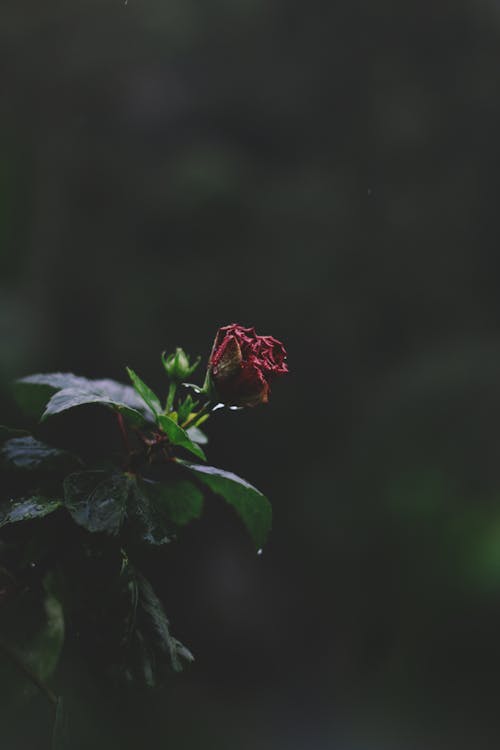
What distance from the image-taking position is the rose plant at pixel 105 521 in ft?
1.02

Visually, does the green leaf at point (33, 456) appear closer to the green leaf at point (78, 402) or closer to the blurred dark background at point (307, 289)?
the green leaf at point (78, 402)

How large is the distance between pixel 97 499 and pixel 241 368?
88 mm

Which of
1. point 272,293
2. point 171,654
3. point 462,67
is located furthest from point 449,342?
point 171,654

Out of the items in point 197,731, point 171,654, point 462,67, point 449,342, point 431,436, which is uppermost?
point 462,67

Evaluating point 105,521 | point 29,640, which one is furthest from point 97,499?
point 29,640

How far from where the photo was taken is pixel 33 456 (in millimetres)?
351

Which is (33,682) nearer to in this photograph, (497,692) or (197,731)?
(197,731)

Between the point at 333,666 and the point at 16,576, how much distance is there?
1175 millimetres

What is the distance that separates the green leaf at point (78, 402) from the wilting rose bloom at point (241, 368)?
0.14 ft

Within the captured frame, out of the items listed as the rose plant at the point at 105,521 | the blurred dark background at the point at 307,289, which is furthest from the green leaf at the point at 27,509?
the blurred dark background at the point at 307,289

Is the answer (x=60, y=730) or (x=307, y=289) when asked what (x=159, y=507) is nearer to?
(x=60, y=730)

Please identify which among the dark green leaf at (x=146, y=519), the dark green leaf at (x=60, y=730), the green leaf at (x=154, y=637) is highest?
Answer: the dark green leaf at (x=146, y=519)

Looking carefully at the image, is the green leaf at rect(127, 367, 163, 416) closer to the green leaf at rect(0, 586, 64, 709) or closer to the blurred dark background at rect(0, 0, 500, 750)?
the green leaf at rect(0, 586, 64, 709)

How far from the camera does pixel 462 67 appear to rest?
1759 mm
